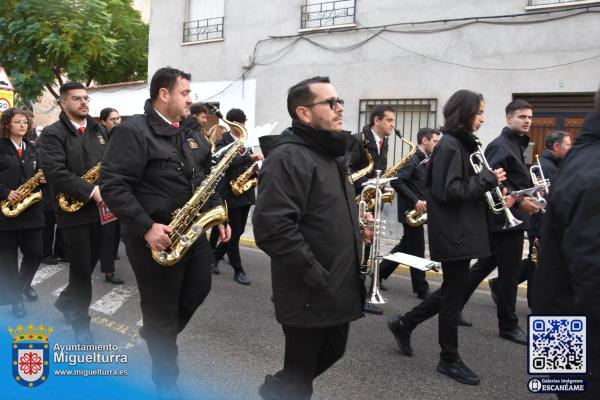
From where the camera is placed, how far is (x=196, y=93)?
592 inches

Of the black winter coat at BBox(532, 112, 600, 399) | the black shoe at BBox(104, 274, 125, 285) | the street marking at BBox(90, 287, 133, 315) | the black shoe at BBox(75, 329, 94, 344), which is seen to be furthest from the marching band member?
the black winter coat at BBox(532, 112, 600, 399)

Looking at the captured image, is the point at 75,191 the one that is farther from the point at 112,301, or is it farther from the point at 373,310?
the point at 373,310

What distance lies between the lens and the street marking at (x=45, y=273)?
22.2 feet

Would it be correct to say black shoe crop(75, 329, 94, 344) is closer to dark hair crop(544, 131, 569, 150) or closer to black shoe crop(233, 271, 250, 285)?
black shoe crop(233, 271, 250, 285)

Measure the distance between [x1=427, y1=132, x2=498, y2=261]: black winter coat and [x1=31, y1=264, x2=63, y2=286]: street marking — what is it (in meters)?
4.94

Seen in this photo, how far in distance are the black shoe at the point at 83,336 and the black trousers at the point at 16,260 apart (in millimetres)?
1156

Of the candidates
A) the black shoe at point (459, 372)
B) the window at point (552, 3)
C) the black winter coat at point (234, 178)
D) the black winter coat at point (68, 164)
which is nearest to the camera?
the black shoe at point (459, 372)

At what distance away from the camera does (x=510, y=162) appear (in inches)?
191

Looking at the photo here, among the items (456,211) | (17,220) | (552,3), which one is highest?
(552,3)

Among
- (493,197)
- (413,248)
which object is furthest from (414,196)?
(493,197)

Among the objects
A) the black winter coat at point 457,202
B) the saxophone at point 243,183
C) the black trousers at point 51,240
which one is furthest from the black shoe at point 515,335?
the black trousers at point 51,240

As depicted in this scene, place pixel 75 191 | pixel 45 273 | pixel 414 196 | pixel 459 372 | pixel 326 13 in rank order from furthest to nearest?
pixel 326 13, pixel 45 273, pixel 414 196, pixel 75 191, pixel 459 372

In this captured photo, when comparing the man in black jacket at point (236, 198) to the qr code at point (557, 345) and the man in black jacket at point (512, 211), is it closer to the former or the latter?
the man in black jacket at point (512, 211)

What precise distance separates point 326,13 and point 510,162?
8.58 meters
